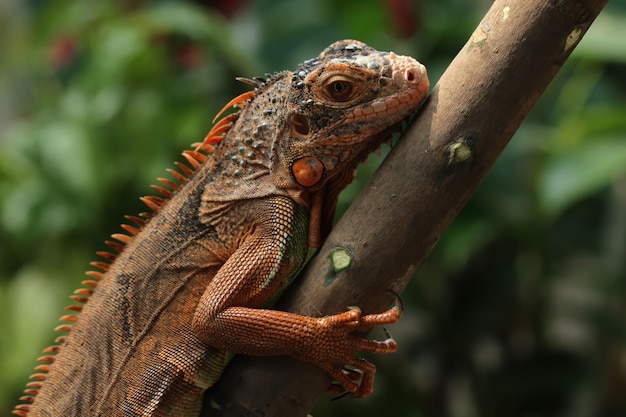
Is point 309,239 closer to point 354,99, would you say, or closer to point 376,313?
point 376,313

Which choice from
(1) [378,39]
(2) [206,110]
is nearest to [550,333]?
(1) [378,39]

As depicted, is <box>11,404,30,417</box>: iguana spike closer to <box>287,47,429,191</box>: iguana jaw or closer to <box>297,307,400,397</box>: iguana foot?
<box>297,307,400,397</box>: iguana foot

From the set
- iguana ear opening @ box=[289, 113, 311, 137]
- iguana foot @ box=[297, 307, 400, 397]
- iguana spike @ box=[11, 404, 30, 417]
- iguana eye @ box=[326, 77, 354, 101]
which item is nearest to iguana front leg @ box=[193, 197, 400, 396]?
iguana foot @ box=[297, 307, 400, 397]

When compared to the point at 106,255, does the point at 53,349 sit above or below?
below

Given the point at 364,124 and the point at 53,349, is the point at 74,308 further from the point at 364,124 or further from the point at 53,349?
the point at 364,124

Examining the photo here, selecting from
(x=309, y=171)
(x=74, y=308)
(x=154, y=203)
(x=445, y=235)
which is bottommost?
(x=74, y=308)

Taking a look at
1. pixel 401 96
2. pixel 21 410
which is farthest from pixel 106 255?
pixel 401 96

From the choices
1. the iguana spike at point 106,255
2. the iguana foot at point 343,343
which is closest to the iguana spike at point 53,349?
the iguana spike at point 106,255
